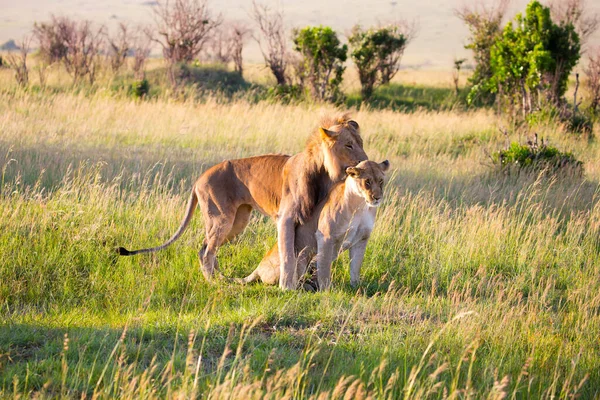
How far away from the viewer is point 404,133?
14.8m

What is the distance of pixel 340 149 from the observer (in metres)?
5.86

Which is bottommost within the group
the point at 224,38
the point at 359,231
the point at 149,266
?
the point at 149,266

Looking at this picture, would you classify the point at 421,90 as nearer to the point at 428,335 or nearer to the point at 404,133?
the point at 404,133

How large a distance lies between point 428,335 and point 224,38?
27.9 meters

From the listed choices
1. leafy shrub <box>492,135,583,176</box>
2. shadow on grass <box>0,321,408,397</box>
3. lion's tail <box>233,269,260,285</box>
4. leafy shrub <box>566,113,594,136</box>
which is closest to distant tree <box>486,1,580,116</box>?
leafy shrub <box>566,113,594,136</box>

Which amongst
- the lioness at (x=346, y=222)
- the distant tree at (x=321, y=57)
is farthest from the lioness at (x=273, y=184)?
the distant tree at (x=321, y=57)

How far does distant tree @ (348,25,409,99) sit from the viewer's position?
23.4 m

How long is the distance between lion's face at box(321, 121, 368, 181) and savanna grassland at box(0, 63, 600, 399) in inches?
41.9

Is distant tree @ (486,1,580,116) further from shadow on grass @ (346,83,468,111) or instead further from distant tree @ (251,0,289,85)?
distant tree @ (251,0,289,85)

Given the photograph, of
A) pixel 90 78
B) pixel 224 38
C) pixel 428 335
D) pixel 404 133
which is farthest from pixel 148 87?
pixel 428 335

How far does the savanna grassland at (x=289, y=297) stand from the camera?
13.8ft

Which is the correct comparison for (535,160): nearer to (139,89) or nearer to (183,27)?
(139,89)

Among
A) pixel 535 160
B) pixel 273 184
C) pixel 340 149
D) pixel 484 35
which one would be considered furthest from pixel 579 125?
pixel 340 149

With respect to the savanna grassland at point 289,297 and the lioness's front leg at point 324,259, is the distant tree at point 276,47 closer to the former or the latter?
the savanna grassland at point 289,297
